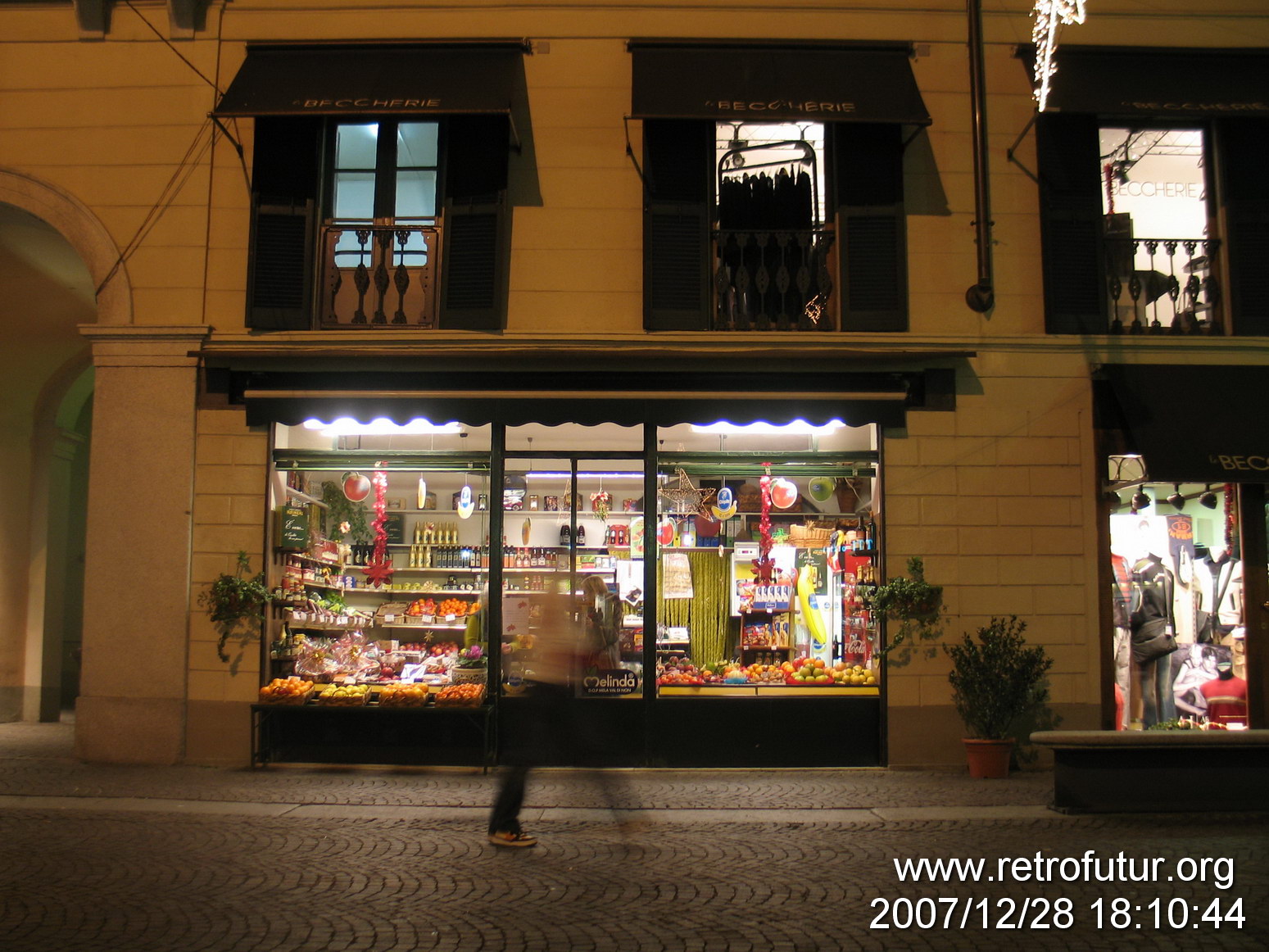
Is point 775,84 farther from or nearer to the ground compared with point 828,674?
farther from the ground

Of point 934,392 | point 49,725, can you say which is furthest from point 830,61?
point 49,725

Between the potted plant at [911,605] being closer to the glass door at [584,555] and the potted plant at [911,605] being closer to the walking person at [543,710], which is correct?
the glass door at [584,555]

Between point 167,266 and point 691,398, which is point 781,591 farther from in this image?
point 167,266

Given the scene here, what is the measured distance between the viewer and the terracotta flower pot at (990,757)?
9.23 metres

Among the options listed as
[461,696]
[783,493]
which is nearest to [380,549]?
[461,696]

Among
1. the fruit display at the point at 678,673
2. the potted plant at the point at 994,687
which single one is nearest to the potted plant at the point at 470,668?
the fruit display at the point at 678,673

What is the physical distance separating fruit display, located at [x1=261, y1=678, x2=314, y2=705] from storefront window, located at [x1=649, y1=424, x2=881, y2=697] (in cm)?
332

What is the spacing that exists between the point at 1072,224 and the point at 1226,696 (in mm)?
4749

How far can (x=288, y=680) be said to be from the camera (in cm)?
978

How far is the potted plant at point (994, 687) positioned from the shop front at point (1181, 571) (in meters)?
1.04

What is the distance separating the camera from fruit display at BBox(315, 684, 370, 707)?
9.65 metres

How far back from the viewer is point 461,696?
9633 mm

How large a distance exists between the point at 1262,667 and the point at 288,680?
30.0ft

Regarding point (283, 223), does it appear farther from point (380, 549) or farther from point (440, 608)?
point (440, 608)
